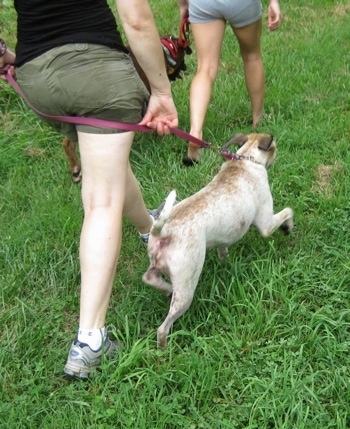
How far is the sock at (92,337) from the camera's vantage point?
2.77 meters

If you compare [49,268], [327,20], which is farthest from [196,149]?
[327,20]

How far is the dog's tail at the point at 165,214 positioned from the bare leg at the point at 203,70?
1.61m

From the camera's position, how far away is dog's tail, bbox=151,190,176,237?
2.71 metres

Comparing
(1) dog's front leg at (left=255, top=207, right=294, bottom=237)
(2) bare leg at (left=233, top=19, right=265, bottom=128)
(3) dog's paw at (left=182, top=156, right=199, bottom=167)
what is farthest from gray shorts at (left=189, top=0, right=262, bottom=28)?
(1) dog's front leg at (left=255, top=207, right=294, bottom=237)

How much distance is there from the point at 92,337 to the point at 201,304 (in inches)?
26.2

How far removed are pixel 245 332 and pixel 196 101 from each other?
207 centimetres

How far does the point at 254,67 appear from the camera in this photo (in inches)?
189

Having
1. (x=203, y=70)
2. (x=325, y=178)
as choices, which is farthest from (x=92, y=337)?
(x=203, y=70)

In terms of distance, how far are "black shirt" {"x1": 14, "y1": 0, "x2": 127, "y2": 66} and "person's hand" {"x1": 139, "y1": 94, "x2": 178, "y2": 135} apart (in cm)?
33

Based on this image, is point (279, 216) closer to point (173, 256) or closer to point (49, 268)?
point (173, 256)

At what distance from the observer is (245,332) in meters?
2.99

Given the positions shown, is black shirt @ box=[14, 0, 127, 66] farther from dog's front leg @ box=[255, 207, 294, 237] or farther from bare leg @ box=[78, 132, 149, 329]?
dog's front leg @ box=[255, 207, 294, 237]

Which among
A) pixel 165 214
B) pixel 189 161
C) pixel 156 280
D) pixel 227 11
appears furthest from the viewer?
pixel 189 161

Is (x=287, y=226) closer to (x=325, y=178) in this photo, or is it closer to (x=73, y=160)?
(x=325, y=178)
